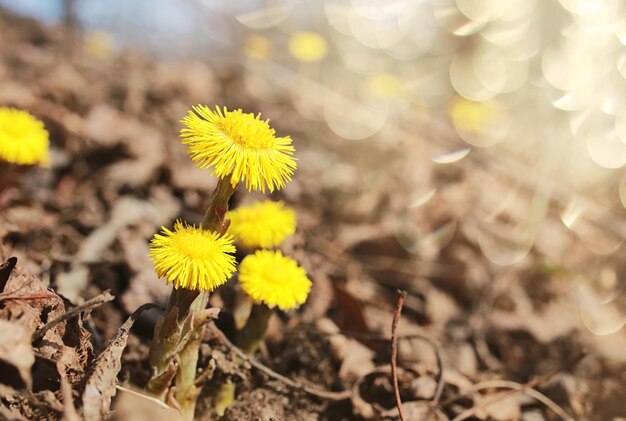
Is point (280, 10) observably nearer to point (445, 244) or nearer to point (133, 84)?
point (133, 84)

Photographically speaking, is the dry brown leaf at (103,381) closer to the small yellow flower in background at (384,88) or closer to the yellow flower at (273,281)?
the yellow flower at (273,281)

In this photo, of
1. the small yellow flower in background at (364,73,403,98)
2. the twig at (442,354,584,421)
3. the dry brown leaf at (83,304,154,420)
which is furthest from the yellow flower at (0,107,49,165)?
the small yellow flower in background at (364,73,403,98)

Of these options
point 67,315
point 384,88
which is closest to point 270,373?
point 67,315

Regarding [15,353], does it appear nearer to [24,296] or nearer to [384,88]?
[24,296]

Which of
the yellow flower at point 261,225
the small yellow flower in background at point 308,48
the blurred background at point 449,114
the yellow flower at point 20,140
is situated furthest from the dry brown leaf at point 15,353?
the small yellow flower in background at point 308,48

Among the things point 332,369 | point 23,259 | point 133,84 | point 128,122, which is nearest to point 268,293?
point 332,369

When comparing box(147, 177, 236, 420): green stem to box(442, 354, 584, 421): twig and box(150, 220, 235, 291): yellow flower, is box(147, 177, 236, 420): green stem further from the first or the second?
box(442, 354, 584, 421): twig
